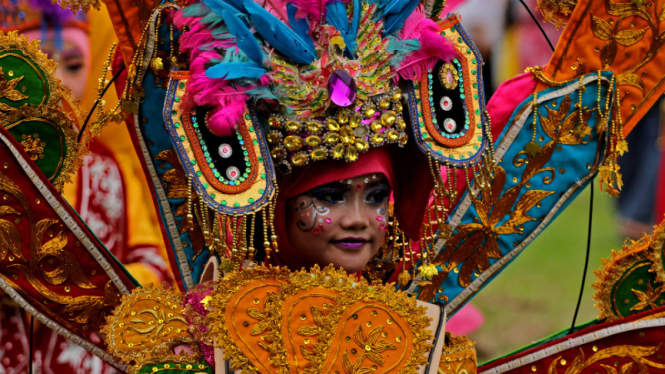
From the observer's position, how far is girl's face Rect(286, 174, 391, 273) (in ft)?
6.18

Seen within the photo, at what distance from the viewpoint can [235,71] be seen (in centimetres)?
176

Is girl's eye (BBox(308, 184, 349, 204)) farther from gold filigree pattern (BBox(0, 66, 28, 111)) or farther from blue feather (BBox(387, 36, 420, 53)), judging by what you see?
gold filigree pattern (BBox(0, 66, 28, 111))

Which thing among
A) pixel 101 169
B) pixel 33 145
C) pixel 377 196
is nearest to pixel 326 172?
pixel 377 196

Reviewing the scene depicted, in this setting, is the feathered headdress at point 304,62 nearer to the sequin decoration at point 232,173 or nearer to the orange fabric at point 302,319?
the sequin decoration at point 232,173

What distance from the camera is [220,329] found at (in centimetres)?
175

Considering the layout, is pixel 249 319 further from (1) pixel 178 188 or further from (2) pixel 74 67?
(2) pixel 74 67

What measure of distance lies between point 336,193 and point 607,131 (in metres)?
0.81

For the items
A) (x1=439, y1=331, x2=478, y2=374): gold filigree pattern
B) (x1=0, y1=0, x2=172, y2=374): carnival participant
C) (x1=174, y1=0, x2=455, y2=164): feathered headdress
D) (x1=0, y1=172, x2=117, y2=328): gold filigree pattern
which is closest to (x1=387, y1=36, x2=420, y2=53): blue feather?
(x1=174, y1=0, x2=455, y2=164): feathered headdress

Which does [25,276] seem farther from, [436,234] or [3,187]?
[436,234]

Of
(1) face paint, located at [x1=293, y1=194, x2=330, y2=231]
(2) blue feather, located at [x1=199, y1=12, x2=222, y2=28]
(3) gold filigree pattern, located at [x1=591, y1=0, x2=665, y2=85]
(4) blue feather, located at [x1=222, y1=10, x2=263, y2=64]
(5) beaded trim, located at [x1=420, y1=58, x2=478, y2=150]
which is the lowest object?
(1) face paint, located at [x1=293, y1=194, x2=330, y2=231]

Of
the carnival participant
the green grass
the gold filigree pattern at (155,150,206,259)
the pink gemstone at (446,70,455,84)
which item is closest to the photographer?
the pink gemstone at (446,70,455,84)

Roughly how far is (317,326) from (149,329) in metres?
0.49

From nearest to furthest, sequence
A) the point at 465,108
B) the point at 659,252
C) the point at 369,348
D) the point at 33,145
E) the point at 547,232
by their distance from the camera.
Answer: the point at 369,348 < the point at 465,108 < the point at 33,145 < the point at 659,252 < the point at 547,232

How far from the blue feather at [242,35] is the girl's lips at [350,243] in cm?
45
